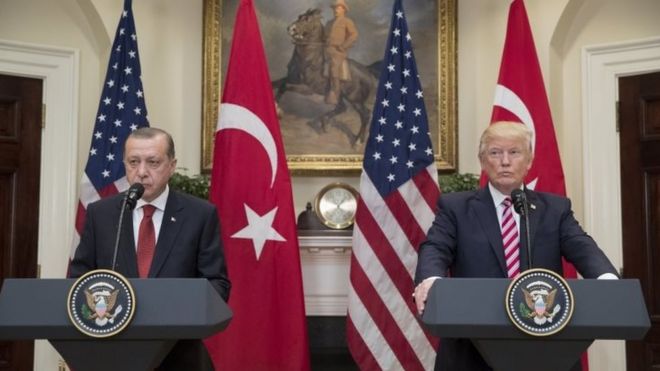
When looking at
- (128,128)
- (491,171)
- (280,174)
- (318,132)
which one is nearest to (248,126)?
(280,174)

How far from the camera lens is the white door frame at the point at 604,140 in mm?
5445

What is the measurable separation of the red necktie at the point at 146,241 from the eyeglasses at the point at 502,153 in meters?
1.19

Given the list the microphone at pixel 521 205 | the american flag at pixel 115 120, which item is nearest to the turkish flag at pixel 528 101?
the american flag at pixel 115 120

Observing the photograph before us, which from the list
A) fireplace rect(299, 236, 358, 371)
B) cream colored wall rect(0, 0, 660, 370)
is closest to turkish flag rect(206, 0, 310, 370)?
fireplace rect(299, 236, 358, 371)

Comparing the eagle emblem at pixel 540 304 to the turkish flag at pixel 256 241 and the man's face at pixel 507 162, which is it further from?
the turkish flag at pixel 256 241

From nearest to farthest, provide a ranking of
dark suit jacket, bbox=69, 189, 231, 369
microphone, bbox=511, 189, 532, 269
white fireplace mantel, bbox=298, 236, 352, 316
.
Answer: microphone, bbox=511, 189, 532, 269
dark suit jacket, bbox=69, 189, 231, 369
white fireplace mantel, bbox=298, 236, 352, 316

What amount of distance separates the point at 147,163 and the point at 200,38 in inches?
143

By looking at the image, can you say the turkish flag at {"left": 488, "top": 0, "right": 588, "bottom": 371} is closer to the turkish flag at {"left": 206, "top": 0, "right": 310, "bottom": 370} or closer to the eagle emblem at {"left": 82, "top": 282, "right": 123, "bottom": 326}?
the turkish flag at {"left": 206, "top": 0, "right": 310, "bottom": 370}

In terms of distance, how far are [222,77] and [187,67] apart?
286 mm

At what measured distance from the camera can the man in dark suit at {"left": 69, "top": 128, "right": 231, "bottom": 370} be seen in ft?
8.64

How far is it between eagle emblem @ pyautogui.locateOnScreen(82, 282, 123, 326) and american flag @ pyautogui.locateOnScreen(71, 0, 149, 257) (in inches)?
121

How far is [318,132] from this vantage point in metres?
6.15

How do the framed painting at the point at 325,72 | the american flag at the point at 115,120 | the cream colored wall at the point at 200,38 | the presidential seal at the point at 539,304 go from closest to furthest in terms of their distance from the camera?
the presidential seal at the point at 539,304
the american flag at the point at 115,120
the cream colored wall at the point at 200,38
the framed painting at the point at 325,72

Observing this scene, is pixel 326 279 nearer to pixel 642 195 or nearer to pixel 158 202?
pixel 642 195
